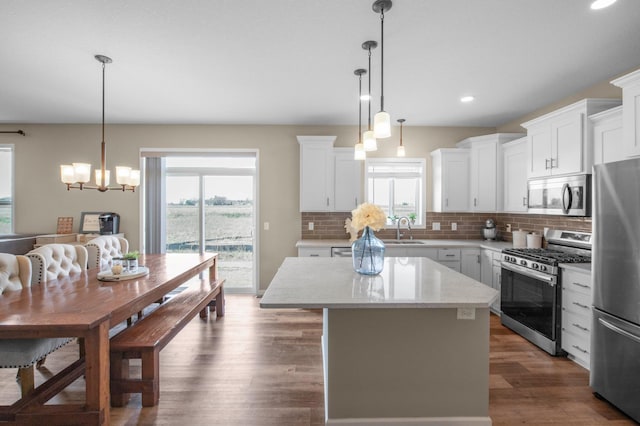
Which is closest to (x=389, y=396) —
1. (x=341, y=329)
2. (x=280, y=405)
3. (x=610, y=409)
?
(x=341, y=329)

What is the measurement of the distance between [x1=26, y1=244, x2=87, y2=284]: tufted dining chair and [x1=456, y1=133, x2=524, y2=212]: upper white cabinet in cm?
476

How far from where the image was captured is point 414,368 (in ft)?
5.92

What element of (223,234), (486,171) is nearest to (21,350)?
(223,234)

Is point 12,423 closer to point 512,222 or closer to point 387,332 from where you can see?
point 387,332

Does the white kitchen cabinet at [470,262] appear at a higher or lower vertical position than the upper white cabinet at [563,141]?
lower

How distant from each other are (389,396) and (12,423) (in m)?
2.17

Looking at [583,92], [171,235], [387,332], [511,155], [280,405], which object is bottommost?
[280,405]

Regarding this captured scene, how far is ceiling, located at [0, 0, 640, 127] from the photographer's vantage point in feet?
6.57

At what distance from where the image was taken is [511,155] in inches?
156

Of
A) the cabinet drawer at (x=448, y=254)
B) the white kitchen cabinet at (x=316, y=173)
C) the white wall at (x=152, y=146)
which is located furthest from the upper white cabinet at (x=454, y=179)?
the white kitchen cabinet at (x=316, y=173)

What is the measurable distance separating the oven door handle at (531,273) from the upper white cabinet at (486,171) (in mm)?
1070

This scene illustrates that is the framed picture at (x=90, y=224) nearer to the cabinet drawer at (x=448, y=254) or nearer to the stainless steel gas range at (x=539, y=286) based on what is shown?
the cabinet drawer at (x=448, y=254)

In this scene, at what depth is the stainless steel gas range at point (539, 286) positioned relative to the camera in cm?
277

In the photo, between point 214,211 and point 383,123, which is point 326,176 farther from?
point 383,123
